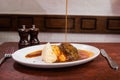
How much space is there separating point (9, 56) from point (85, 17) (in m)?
1.08

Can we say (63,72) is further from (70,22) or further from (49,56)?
(70,22)

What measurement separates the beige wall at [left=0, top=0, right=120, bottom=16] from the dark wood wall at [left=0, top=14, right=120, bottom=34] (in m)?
0.05

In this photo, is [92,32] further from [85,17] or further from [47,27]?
[47,27]

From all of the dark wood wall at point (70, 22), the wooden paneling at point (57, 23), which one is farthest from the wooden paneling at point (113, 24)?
the wooden paneling at point (57, 23)

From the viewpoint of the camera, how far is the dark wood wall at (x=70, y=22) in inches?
79.1

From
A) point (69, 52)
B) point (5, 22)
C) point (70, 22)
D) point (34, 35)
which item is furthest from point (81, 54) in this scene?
point (5, 22)

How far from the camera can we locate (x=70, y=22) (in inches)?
79.5

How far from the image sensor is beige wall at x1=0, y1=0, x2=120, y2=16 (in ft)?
6.53

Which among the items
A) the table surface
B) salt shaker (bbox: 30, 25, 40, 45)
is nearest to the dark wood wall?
salt shaker (bbox: 30, 25, 40, 45)

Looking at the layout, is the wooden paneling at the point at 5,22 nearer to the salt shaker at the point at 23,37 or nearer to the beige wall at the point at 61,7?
the beige wall at the point at 61,7

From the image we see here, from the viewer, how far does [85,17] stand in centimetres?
201

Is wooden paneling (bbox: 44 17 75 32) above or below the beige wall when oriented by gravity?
below

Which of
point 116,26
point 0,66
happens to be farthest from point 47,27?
point 0,66

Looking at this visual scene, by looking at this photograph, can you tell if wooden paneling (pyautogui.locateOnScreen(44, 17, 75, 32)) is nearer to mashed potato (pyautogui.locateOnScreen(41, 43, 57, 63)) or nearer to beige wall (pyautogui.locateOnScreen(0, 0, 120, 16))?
beige wall (pyautogui.locateOnScreen(0, 0, 120, 16))
